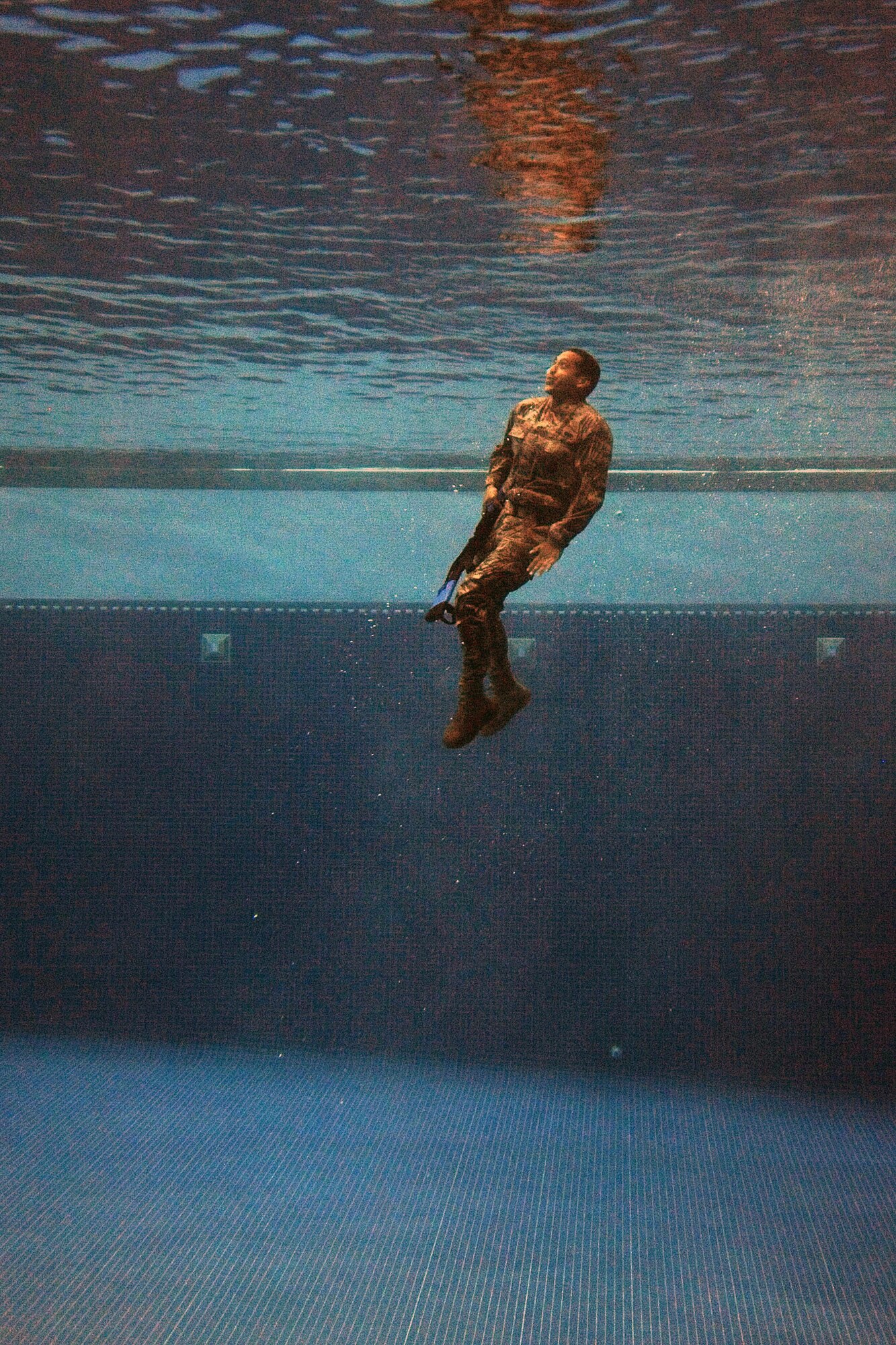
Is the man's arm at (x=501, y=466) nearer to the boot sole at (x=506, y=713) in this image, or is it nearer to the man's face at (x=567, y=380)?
the man's face at (x=567, y=380)

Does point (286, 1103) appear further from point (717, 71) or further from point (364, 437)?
point (717, 71)

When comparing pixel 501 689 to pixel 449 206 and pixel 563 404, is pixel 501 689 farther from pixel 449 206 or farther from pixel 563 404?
pixel 449 206

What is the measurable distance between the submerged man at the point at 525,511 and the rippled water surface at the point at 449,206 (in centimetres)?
71

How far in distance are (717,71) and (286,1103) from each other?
4479 mm

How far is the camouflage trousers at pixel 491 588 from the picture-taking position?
2961mm

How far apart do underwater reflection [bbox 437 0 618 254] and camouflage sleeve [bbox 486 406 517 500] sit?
75cm

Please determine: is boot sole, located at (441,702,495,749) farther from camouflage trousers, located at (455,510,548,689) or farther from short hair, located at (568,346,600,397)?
short hair, located at (568,346,600,397)

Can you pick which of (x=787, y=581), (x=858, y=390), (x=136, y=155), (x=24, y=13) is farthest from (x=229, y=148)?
(x=787, y=581)

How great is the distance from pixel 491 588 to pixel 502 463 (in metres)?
0.41

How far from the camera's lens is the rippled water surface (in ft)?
9.18

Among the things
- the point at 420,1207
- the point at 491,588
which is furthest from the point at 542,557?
the point at 420,1207

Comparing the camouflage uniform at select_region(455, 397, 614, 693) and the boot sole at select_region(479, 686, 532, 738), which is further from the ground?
the camouflage uniform at select_region(455, 397, 614, 693)

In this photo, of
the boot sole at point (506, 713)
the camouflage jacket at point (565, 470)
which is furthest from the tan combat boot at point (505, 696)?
the camouflage jacket at point (565, 470)

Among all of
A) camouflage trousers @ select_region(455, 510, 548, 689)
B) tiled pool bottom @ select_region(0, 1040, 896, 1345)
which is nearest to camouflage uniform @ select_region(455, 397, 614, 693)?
camouflage trousers @ select_region(455, 510, 548, 689)
